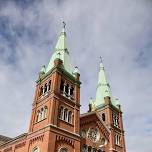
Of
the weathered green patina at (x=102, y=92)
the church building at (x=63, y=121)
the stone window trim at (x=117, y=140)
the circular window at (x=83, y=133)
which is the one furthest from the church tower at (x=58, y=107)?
the stone window trim at (x=117, y=140)

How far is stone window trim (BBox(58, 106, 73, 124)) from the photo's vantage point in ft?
93.1

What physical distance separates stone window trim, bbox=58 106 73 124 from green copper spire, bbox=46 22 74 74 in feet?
21.7

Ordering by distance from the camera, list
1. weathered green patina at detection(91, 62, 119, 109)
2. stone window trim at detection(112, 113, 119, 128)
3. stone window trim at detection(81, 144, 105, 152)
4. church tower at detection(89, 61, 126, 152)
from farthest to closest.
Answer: weathered green patina at detection(91, 62, 119, 109)
stone window trim at detection(112, 113, 119, 128)
church tower at detection(89, 61, 126, 152)
stone window trim at detection(81, 144, 105, 152)

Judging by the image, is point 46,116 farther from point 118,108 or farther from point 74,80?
point 118,108

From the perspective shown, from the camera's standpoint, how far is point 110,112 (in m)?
39.1

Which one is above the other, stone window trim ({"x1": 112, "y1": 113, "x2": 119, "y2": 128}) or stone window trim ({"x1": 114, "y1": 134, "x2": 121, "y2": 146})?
stone window trim ({"x1": 112, "y1": 113, "x2": 119, "y2": 128})

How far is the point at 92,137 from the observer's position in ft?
106

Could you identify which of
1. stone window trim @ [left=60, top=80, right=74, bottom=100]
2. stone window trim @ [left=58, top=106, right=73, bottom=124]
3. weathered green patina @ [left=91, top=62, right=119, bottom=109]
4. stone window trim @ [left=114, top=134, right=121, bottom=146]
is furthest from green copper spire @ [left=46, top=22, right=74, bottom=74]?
stone window trim @ [left=114, top=134, right=121, bottom=146]

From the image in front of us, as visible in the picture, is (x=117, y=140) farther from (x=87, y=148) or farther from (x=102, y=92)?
(x=102, y=92)

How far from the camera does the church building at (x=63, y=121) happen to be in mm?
26484

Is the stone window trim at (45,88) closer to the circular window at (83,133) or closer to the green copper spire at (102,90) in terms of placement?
the circular window at (83,133)

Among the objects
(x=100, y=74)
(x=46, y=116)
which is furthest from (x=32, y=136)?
(x=100, y=74)

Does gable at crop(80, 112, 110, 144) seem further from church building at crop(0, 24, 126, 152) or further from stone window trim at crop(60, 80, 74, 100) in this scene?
stone window trim at crop(60, 80, 74, 100)

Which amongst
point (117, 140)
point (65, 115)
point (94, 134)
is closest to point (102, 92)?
point (117, 140)
